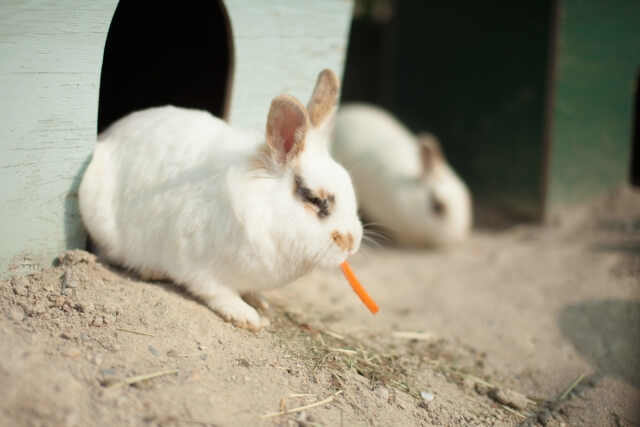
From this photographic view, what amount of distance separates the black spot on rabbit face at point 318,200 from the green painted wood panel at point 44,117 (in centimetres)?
119

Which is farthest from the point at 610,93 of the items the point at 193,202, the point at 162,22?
the point at 193,202

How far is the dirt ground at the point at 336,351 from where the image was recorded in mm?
2303

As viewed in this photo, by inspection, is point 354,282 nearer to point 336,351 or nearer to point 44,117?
point 336,351

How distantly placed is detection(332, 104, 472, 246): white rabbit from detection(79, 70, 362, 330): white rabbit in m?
2.97

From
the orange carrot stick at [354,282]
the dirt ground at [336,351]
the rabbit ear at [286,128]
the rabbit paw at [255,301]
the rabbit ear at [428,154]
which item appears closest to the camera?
the dirt ground at [336,351]

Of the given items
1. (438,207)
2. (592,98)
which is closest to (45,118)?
(438,207)

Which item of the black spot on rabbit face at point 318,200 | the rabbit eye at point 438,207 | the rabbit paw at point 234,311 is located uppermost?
the black spot on rabbit face at point 318,200

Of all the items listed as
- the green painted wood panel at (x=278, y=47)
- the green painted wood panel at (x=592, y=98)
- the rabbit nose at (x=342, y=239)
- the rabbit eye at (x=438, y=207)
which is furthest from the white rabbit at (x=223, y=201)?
the green painted wood panel at (x=592, y=98)

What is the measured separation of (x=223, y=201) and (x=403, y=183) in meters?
3.34

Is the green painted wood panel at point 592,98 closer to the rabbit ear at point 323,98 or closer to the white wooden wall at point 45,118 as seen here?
the rabbit ear at point 323,98

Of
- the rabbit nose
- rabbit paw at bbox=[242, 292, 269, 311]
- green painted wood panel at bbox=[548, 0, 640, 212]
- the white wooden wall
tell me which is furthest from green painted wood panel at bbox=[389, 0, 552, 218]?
the white wooden wall

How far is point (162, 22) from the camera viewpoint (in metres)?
4.05

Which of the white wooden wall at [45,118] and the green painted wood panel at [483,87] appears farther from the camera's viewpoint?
the green painted wood panel at [483,87]

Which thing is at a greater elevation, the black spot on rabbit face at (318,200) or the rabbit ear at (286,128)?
the rabbit ear at (286,128)
